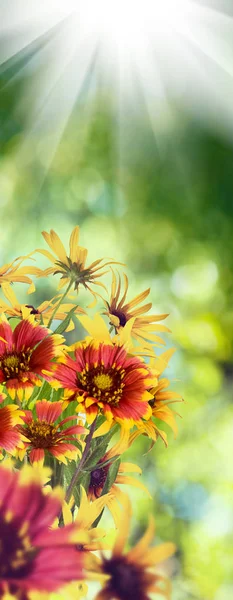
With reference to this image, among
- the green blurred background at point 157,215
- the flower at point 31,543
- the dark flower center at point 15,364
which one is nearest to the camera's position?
the flower at point 31,543

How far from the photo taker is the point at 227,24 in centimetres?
79

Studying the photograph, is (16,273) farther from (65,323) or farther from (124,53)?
(124,53)

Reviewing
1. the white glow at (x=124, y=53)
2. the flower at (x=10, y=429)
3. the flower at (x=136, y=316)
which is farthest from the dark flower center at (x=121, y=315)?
the white glow at (x=124, y=53)

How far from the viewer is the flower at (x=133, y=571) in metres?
0.23

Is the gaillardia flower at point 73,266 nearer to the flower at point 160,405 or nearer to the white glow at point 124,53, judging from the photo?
the flower at point 160,405

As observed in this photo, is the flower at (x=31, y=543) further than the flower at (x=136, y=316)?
No

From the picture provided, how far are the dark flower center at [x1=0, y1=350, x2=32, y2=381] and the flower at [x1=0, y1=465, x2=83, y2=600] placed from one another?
80 mm

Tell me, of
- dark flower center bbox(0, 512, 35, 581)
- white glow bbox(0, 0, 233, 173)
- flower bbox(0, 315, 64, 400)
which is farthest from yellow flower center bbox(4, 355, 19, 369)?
white glow bbox(0, 0, 233, 173)

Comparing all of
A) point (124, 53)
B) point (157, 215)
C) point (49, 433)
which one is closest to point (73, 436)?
point (49, 433)

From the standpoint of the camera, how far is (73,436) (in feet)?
1.03

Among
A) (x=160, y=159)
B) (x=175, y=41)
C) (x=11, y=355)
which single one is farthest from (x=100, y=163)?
(x=11, y=355)

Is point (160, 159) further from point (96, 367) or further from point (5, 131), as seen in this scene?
point (96, 367)

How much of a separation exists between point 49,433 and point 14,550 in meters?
0.10

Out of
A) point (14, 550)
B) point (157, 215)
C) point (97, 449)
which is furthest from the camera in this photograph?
point (157, 215)
